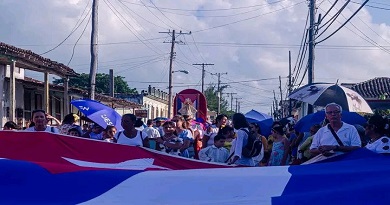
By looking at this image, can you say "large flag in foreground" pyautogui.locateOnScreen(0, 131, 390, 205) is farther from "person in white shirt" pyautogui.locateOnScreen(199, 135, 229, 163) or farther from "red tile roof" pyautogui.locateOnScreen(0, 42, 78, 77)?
"red tile roof" pyautogui.locateOnScreen(0, 42, 78, 77)

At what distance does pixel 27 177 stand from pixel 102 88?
75455mm

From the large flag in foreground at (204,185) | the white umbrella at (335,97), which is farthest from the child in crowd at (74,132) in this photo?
the white umbrella at (335,97)

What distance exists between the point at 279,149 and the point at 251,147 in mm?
1654

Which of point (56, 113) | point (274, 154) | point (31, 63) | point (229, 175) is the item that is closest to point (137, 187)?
point (229, 175)

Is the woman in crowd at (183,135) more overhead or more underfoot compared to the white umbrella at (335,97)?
more underfoot

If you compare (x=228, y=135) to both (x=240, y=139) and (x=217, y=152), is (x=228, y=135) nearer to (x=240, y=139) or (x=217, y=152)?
(x=217, y=152)

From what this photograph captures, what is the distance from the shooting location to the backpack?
9617 millimetres

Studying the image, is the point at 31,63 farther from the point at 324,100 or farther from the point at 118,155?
the point at 118,155

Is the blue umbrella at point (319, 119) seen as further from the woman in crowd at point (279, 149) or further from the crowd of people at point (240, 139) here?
the woman in crowd at point (279, 149)

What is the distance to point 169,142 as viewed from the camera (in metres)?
10.7

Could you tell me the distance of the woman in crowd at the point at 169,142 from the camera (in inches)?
412

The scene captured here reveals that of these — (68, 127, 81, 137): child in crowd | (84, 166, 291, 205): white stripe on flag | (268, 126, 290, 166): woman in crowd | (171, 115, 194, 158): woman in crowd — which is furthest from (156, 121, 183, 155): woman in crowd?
(84, 166, 291, 205): white stripe on flag

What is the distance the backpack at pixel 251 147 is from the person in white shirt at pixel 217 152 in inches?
25.1

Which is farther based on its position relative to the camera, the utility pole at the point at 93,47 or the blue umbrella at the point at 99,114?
the utility pole at the point at 93,47
